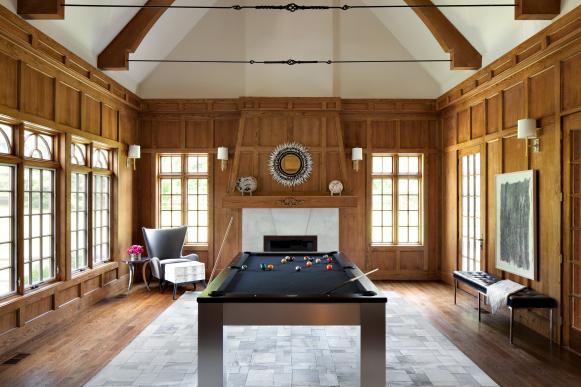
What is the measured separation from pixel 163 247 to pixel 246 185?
6.16 ft

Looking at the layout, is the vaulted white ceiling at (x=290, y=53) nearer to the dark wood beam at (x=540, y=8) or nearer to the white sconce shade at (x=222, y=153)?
the white sconce shade at (x=222, y=153)

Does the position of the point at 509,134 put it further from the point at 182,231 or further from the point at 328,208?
the point at 182,231

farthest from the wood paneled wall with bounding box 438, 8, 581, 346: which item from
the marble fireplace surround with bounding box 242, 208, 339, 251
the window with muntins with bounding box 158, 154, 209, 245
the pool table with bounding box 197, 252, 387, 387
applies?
the window with muntins with bounding box 158, 154, 209, 245

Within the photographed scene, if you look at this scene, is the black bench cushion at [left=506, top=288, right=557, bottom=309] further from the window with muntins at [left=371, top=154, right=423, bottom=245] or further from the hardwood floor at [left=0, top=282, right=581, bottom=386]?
the window with muntins at [left=371, top=154, right=423, bottom=245]

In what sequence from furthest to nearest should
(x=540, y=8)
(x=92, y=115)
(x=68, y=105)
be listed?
(x=92, y=115)
(x=68, y=105)
(x=540, y=8)

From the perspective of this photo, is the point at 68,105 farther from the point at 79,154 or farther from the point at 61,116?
the point at 79,154

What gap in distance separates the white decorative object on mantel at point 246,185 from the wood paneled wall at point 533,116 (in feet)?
12.5

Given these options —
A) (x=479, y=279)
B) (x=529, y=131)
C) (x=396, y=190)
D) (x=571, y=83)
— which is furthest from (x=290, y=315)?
(x=396, y=190)

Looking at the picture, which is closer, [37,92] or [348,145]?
[37,92]

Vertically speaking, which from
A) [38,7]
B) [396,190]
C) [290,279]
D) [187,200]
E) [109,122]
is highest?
[38,7]

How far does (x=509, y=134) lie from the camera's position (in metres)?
6.16

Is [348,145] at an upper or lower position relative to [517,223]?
upper

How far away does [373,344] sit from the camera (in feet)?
11.4

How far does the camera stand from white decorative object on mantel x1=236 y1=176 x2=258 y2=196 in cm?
840
